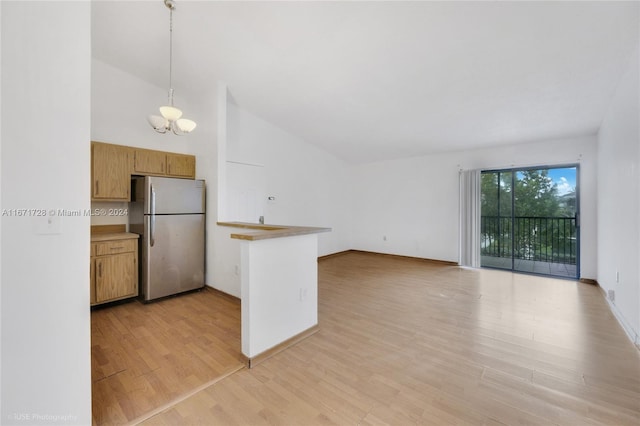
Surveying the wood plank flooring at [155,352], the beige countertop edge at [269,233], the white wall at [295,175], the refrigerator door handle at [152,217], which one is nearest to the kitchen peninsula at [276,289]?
the beige countertop edge at [269,233]

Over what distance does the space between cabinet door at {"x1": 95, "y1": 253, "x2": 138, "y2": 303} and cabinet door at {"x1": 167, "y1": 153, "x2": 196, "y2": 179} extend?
125cm

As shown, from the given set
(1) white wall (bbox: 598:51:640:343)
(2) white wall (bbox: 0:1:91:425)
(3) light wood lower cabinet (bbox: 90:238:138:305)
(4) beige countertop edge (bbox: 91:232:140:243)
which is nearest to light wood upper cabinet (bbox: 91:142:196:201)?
(4) beige countertop edge (bbox: 91:232:140:243)

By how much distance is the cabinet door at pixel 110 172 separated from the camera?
3.06 metres

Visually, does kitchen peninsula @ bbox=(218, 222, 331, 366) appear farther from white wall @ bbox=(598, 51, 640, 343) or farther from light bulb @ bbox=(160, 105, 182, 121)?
white wall @ bbox=(598, 51, 640, 343)

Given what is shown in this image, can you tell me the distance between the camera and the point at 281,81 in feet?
11.2

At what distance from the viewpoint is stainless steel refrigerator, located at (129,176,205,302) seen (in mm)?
3199

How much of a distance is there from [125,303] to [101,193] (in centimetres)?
140

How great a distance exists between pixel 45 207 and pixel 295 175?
4.27m

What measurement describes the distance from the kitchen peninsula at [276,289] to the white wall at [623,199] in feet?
9.38

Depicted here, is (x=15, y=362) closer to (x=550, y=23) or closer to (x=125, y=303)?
(x=125, y=303)

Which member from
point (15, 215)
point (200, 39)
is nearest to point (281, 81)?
point (200, 39)

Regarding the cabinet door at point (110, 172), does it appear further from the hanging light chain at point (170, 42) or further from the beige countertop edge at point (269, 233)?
the beige countertop edge at point (269, 233)

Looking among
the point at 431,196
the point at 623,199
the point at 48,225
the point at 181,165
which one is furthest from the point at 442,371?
the point at 431,196

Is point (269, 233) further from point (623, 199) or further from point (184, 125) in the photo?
point (623, 199)
